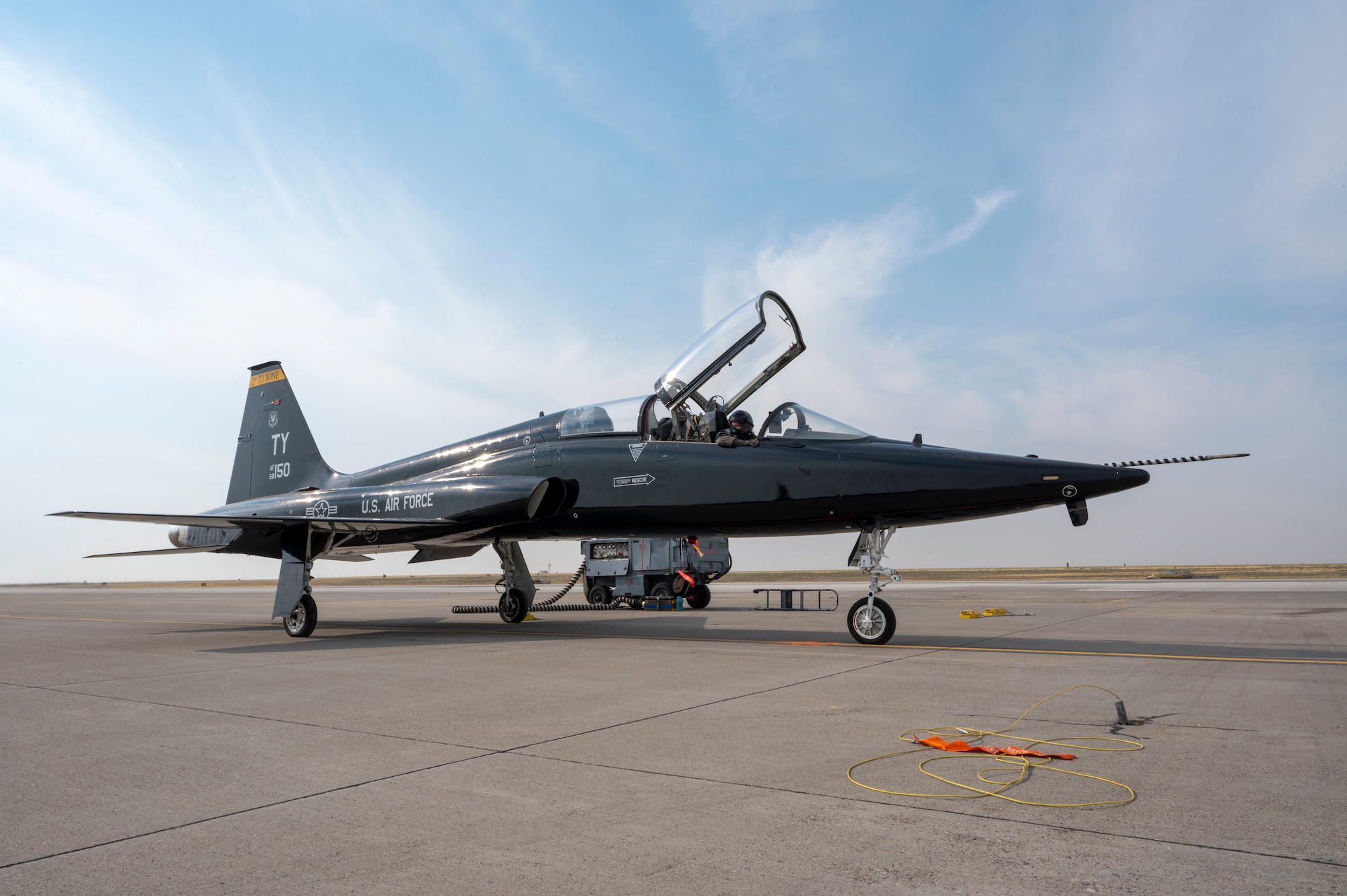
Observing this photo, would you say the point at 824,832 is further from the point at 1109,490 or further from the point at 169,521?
the point at 169,521

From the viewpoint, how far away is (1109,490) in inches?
322

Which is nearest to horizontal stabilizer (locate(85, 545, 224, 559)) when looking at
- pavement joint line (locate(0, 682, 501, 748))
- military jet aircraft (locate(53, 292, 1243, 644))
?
military jet aircraft (locate(53, 292, 1243, 644))

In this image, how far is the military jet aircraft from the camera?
891 cm

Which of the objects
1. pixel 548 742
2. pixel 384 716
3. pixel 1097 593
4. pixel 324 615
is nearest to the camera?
pixel 548 742

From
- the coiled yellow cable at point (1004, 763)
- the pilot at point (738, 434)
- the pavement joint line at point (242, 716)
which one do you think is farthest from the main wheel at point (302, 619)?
the coiled yellow cable at point (1004, 763)

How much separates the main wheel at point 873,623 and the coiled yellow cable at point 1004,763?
4.24m

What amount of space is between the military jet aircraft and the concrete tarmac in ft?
5.57

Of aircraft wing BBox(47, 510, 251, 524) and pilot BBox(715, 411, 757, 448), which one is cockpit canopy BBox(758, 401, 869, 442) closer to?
pilot BBox(715, 411, 757, 448)

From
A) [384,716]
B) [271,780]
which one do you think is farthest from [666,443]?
[271,780]

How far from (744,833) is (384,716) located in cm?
335

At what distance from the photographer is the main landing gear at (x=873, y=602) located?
9.46 metres

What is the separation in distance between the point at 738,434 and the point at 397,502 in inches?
235

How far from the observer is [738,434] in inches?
412

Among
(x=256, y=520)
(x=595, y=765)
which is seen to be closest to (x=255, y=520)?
(x=256, y=520)
